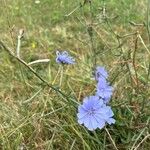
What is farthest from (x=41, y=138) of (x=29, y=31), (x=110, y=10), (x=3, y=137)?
(x=110, y=10)

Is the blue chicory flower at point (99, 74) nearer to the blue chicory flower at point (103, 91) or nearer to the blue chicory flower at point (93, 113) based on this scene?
the blue chicory flower at point (103, 91)

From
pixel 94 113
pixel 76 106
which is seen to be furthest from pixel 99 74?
pixel 94 113

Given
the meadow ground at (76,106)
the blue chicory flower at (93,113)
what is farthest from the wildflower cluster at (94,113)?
the meadow ground at (76,106)

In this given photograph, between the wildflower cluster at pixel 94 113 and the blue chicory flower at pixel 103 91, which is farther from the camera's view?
the blue chicory flower at pixel 103 91

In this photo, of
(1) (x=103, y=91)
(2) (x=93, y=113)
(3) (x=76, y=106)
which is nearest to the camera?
(2) (x=93, y=113)

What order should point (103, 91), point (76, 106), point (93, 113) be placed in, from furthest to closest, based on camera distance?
point (76, 106), point (103, 91), point (93, 113)

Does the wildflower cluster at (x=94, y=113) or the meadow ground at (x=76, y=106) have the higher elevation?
the wildflower cluster at (x=94, y=113)

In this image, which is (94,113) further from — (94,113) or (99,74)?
(99,74)

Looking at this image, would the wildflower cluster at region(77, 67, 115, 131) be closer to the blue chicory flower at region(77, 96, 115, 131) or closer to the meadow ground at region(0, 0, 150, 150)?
the blue chicory flower at region(77, 96, 115, 131)

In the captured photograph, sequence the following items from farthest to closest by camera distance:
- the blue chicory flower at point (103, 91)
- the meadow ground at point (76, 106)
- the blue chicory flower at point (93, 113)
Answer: the meadow ground at point (76, 106)
the blue chicory flower at point (103, 91)
the blue chicory flower at point (93, 113)

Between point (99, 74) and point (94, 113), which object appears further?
point (99, 74)
